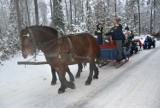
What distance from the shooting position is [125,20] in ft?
164

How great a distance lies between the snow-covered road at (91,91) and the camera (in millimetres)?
6480

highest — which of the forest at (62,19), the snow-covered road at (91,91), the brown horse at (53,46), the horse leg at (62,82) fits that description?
the forest at (62,19)

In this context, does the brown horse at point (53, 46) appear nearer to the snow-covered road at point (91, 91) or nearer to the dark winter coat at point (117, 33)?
the snow-covered road at point (91, 91)

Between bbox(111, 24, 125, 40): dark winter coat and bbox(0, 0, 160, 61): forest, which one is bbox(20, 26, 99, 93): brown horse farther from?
bbox(111, 24, 125, 40): dark winter coat

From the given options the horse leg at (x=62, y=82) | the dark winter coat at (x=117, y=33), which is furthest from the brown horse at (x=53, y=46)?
the dark winter coat at (x=117, y=33)

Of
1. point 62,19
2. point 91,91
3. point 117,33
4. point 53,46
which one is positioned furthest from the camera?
point 62,19

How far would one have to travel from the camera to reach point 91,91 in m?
7.55

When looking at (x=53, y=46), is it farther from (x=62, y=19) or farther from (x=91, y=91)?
(x=62, y=19)

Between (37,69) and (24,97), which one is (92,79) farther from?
(37,69)

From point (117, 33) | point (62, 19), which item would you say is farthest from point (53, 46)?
point (62, 19)

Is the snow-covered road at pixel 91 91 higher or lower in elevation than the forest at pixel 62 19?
lower

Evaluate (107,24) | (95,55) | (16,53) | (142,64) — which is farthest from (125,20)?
(95,55)

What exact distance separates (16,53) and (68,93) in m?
10.5

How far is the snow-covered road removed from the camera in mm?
6480
